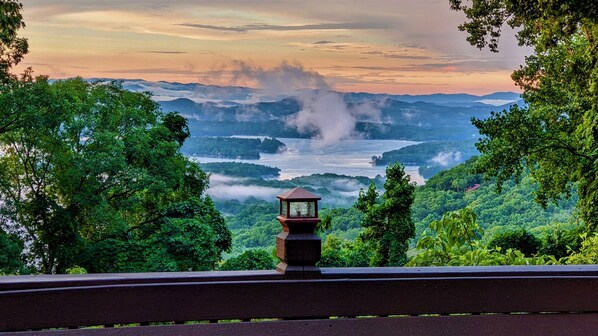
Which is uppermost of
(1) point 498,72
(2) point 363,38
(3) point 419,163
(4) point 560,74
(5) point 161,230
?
(2) point 363,38

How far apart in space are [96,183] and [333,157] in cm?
854

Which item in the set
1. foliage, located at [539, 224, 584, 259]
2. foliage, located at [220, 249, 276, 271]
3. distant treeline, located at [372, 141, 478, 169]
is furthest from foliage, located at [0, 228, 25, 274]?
foliage, located at [539, 224, 584, 259]

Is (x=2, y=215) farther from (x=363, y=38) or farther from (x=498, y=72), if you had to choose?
(x=498, y=72)

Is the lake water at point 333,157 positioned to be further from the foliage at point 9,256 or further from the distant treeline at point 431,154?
the foliage at point 9,256

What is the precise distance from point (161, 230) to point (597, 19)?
16.2m

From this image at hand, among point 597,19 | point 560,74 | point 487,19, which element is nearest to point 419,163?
point 560,74

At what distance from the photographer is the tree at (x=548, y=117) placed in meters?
8.76

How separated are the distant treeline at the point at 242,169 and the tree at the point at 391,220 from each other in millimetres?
2443

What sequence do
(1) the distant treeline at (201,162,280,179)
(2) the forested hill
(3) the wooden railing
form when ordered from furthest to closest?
1. (1) the distant treeline at (201,162,280,179)
2. (2) the forested hill
3. (3) the wooden railing

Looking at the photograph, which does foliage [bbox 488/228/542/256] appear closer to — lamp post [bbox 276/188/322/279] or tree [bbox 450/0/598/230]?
tree [bbox 450/0/598/230]

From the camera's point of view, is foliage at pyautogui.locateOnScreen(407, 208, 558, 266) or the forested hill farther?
the forested hill

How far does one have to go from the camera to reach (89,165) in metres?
19.0

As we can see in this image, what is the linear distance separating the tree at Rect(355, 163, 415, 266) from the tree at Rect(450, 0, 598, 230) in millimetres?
4268

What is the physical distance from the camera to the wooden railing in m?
2.43
